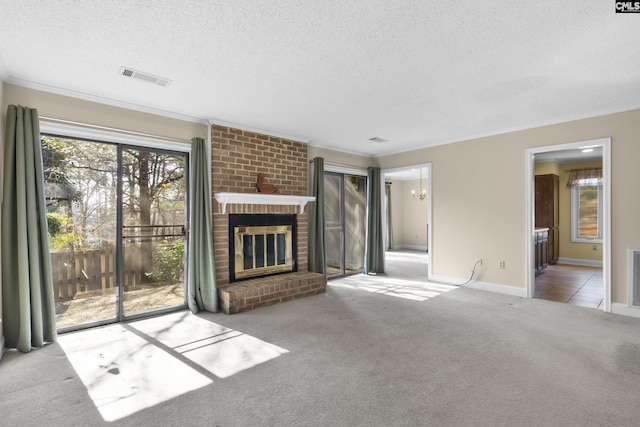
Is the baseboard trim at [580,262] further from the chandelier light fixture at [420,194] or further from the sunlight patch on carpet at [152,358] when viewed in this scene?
the sunlight patch on carpet at [152,358]

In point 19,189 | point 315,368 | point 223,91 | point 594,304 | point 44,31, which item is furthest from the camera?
point 594,304

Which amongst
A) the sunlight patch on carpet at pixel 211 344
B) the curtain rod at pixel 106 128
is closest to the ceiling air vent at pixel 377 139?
the curtain rod at pixel 106 128

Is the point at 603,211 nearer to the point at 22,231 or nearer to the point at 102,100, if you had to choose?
the point at 102,100

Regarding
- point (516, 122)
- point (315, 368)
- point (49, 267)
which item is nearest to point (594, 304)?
point (516, 122)

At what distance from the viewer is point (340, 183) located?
6152 mm

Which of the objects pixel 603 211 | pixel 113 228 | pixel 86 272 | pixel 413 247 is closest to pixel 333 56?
pixel 113 228


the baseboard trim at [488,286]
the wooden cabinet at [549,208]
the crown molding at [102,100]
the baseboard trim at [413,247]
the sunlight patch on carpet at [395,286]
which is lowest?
the baseboard trim at [413,247]

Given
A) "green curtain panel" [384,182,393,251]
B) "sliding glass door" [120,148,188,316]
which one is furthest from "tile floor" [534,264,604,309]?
"sliding glass door" [120,148,188,316]

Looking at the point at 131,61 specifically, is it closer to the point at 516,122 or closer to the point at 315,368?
the point at 315,368

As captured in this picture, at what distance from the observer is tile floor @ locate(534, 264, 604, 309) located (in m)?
4.50

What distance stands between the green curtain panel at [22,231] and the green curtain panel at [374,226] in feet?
16.2

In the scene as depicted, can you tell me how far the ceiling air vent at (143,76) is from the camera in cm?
278

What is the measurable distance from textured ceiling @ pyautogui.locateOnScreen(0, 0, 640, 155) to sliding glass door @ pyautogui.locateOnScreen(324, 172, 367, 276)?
2213mm

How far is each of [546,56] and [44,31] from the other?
3.64 meters
